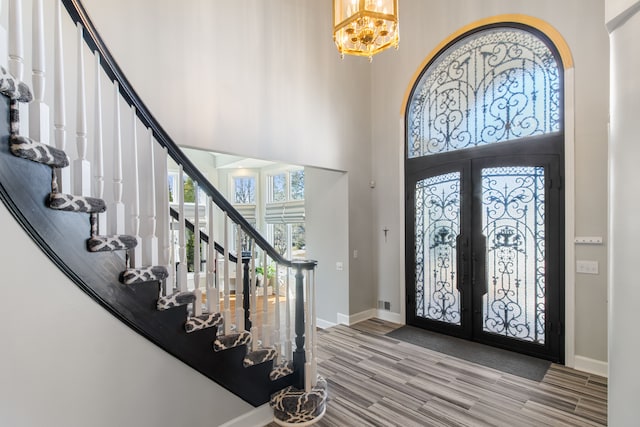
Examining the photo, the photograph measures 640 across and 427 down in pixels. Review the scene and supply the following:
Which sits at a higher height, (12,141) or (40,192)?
(12,141)

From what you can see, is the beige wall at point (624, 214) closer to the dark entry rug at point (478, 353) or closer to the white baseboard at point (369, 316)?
the dark entry rug at point (478, 353)

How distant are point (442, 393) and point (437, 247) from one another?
209 centimetres

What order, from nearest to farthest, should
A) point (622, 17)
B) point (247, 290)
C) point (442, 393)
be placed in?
point (622, 17), point (442, 393), point (247, 290)

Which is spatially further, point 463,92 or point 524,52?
point 463,92

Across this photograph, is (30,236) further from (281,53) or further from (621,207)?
(281,53)

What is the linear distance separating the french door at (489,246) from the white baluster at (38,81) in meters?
4.33

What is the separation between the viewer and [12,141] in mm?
1357

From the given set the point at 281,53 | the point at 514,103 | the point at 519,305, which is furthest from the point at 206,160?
the point at 519,305

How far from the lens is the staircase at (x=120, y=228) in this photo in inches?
56.2

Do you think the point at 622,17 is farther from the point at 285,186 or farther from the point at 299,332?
the point at 285,186

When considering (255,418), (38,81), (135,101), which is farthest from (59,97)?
(255,418)

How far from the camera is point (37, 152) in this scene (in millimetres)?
1415

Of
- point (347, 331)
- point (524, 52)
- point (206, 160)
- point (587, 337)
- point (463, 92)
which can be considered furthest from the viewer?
point (206, 160)

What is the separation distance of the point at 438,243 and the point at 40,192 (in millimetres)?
4382
